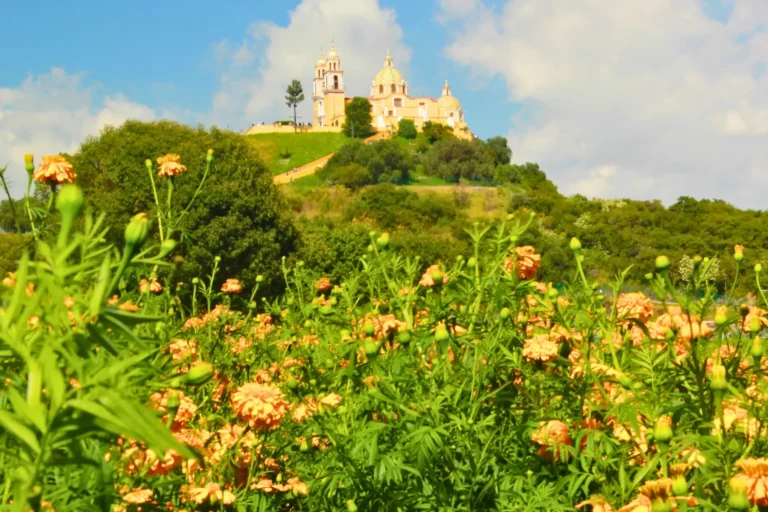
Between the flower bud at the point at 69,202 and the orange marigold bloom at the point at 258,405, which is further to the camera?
the orange marigold bloom at the point at 258,405

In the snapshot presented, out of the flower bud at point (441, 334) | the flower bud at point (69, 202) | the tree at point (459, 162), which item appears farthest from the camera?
the tree at point (459, 162)

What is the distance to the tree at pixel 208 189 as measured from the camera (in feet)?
63.5

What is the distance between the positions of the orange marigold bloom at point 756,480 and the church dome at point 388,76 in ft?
275

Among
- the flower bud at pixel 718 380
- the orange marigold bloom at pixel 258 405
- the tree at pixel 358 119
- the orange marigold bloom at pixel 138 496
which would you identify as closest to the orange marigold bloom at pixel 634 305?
the flower bud at pixel 718 380

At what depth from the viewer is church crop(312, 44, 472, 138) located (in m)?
78.0

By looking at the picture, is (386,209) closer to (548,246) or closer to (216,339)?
(548,246)

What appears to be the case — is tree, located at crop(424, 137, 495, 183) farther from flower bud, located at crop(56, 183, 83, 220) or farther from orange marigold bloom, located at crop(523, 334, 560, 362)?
flower bud, located at crop(56, 183, 83, 220)

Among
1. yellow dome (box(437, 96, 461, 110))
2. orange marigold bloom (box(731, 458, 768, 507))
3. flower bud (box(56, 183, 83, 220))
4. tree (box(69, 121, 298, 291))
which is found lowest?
orange marigold bloom (box(731, 458, 768, 507))

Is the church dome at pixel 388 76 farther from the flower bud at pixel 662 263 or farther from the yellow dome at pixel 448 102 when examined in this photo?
the flower bud at pixel 662 263

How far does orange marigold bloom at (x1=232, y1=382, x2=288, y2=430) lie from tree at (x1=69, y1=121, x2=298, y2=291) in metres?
16.6

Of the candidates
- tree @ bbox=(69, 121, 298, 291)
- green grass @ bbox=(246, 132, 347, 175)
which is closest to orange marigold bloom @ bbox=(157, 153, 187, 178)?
tree @ bbox=(69, 121, 298, 291)

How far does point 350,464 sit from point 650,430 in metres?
0.74

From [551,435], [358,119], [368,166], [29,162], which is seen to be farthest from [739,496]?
[358,119]

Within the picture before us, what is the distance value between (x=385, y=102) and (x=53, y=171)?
78.0 meters
